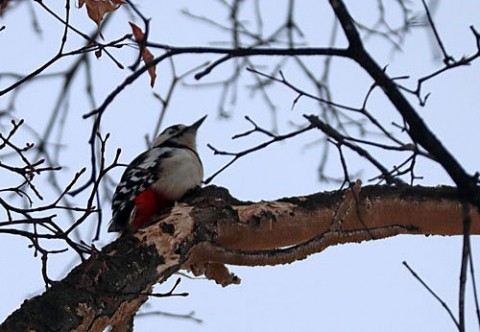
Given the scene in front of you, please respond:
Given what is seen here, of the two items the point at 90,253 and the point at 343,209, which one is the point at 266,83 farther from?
the point at 90,253

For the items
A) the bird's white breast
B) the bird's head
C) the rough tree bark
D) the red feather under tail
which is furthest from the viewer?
the bird's head

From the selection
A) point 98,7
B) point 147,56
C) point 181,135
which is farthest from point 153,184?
point 98,7

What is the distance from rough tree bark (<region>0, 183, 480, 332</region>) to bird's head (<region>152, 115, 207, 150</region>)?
84.1 inches

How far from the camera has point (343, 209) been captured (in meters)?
3.77

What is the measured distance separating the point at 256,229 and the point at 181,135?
2653mm

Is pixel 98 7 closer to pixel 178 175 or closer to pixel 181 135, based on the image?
pixel 178 175

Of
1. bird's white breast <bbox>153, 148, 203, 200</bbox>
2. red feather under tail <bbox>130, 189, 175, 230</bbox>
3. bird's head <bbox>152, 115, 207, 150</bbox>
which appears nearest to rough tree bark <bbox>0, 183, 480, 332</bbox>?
red feather under tail <bbox>130, 189, 175, 230</bbox>

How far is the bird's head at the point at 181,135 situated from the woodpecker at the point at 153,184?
1.53 feet

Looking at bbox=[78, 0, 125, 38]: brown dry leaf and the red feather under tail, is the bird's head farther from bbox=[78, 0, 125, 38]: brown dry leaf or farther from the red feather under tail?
bbox=[78, 0, 125, 38]: brown dry leaf

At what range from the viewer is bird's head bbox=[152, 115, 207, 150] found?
6207mm

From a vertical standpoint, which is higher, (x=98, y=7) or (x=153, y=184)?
(x=153, y=184)

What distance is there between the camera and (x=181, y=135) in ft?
20.5

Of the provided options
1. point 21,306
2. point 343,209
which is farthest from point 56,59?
point 343,209

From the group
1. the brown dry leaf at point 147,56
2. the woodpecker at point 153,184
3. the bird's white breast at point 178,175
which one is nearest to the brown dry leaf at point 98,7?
the brown dry leaf at point 147,56
